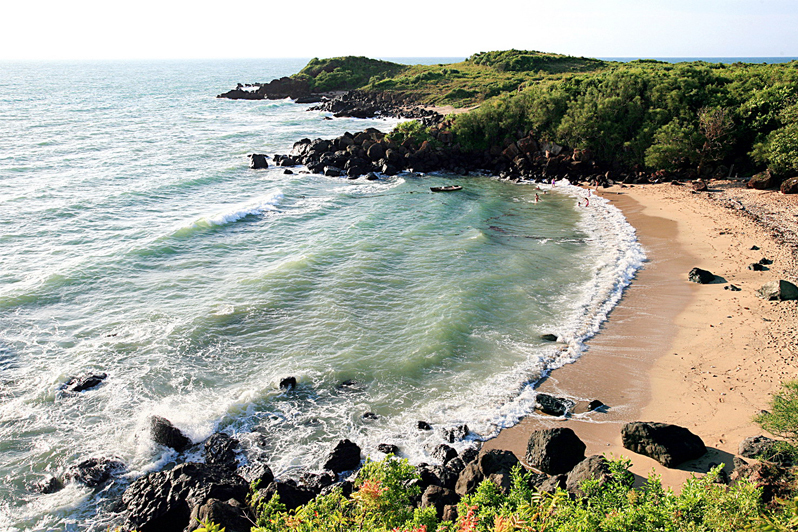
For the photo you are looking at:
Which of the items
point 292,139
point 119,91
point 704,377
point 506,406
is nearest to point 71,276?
point 506,406

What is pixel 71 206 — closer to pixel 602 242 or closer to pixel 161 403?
pixel 161 403

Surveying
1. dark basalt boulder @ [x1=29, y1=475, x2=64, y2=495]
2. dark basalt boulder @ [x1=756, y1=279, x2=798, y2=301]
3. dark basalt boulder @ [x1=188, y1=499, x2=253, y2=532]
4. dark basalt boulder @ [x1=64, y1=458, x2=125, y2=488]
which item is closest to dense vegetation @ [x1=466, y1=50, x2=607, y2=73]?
dark basalt boulder @ [x1=756, y1=279, x2=798, y2=301]

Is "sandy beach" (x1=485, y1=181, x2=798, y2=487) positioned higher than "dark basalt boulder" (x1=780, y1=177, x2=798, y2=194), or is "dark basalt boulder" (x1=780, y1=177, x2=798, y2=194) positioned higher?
"dark basalt boulder" (x1=780, y1=177, x2=798, y2=194)

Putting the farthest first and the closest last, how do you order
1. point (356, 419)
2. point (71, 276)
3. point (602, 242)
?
1. point (602, 242)
2. point (71, 276)
3. point (356, 419)

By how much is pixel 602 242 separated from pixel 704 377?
1527cm

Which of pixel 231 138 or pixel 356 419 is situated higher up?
pixel 231 138

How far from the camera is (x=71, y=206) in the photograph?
36344mm

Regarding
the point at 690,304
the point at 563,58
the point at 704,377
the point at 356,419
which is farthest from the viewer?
the point at 563,58

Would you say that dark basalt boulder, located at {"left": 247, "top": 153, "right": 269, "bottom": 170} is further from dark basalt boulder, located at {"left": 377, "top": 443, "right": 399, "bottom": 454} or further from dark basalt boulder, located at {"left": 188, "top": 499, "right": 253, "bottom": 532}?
dark basalt boulder, located at {"left": 188, "top": 499, "right": 253, "bottom": 532}

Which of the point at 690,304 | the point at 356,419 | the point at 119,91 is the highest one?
the point at 119,91

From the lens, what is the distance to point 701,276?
24688 mm

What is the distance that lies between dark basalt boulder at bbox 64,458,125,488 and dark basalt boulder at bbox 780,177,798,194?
4460 centimetres

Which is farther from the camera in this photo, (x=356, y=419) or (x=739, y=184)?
(x=739, y=184)

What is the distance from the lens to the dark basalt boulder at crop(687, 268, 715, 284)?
24.6 meters
